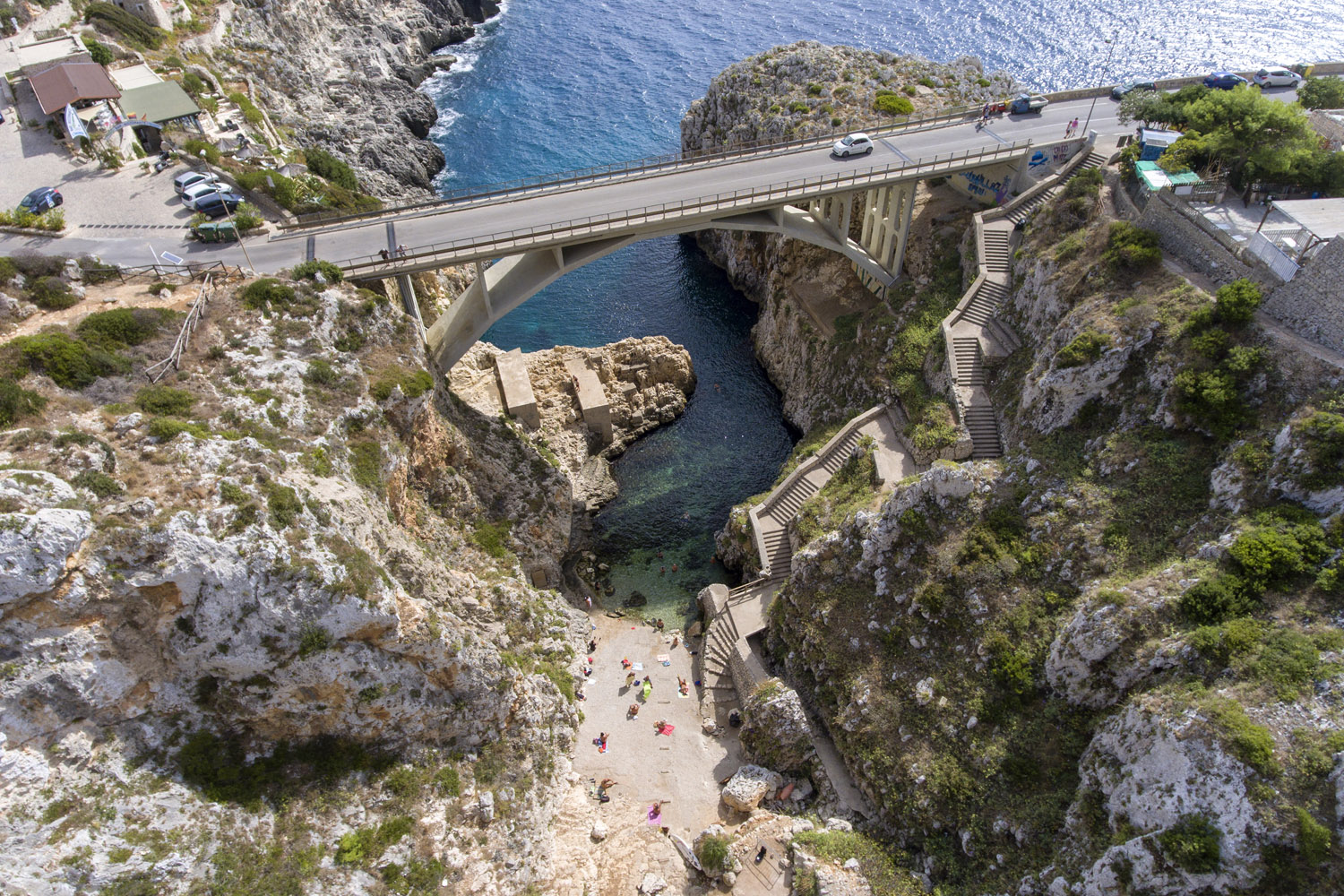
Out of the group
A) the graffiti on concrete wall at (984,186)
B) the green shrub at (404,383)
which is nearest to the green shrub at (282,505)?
the green shrub at (404,383)

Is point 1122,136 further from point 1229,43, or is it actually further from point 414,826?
point 1229,43

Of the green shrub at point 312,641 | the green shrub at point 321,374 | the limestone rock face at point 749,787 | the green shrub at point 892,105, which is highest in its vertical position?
the green shrub at point 892,105

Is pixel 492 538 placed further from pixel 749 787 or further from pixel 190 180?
pixel 190 180

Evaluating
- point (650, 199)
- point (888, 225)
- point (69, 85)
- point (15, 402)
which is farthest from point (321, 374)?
point (888, 225)

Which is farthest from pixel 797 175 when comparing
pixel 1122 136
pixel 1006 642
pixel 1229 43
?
pixel 1229 43

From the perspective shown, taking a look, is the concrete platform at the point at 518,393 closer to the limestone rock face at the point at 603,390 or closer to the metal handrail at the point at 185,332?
the limestone rock face at the point at 603,390
